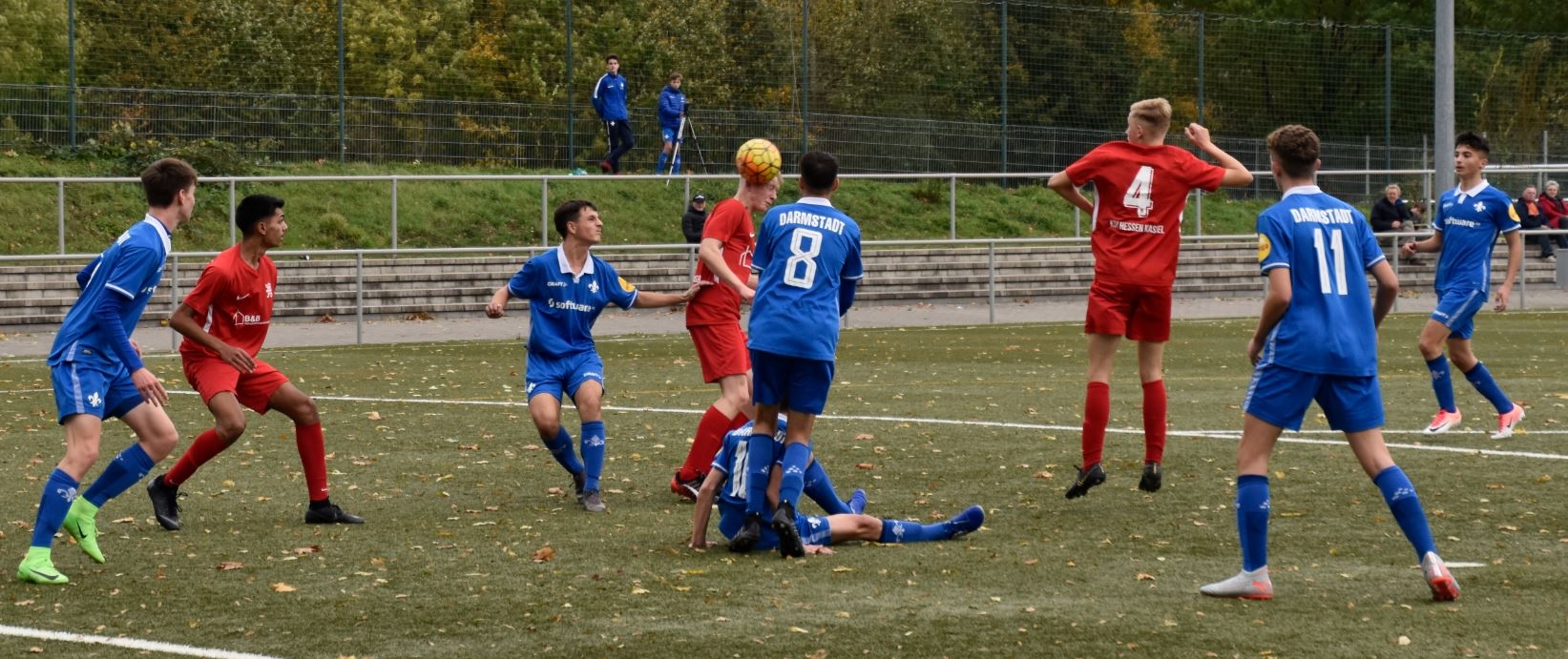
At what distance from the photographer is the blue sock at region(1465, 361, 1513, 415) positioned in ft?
37.5

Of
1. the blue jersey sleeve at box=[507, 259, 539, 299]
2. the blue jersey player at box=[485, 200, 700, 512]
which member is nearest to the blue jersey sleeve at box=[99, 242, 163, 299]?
the blue jersey player at box=[485, 200, 700, 512]

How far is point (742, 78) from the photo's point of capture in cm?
3266

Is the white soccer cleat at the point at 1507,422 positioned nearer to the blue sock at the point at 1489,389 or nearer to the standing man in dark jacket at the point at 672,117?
A: the blue sock at the point at 1489,389

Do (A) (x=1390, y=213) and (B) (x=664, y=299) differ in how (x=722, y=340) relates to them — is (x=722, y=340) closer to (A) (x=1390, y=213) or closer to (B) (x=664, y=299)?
(B) (x=664, y=299)

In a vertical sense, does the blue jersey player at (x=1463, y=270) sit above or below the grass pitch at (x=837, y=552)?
above

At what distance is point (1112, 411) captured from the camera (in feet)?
42.7

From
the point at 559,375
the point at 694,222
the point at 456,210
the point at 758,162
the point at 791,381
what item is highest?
the point at 758,162

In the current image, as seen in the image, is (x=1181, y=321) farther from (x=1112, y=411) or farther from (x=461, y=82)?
(x=461, y=82)

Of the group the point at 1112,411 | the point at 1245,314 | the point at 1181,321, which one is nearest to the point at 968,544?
the point at 1112,411

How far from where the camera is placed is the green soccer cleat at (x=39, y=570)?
6848mm

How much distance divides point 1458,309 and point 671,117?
63.2 feet

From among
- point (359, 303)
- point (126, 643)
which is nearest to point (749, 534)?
point (126, 643)

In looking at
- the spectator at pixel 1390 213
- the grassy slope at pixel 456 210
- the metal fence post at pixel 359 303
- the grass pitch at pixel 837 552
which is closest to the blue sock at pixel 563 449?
the grass pitch at pixel 837 552

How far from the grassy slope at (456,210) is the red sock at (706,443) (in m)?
15.6
